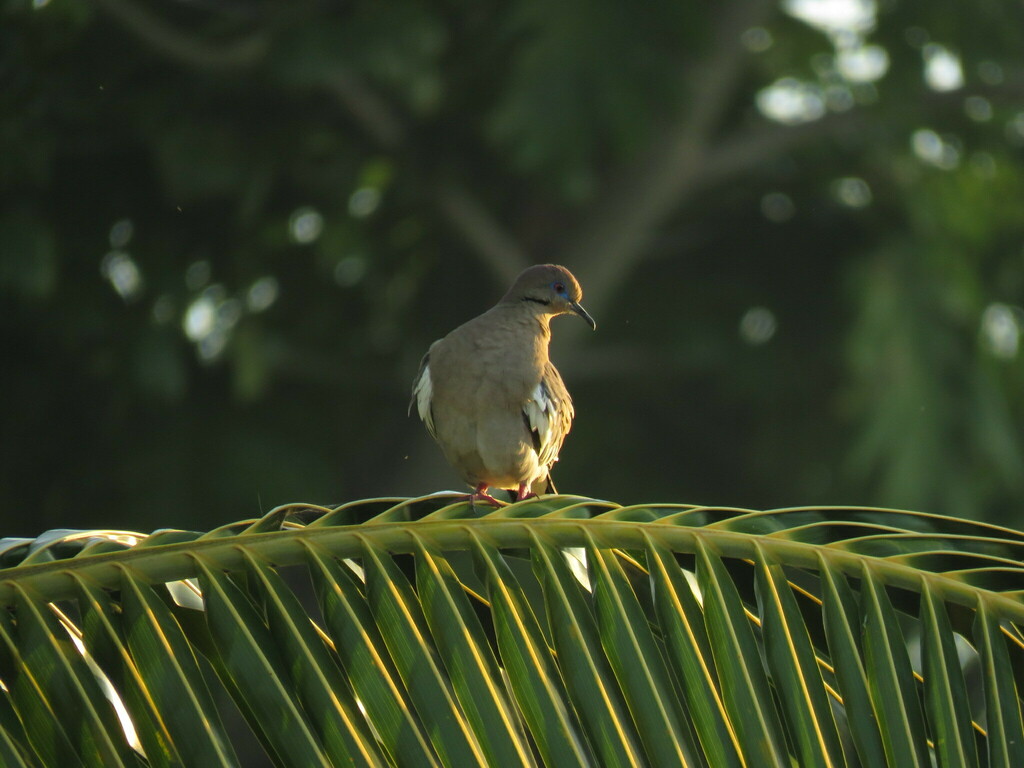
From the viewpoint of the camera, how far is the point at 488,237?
559 inches

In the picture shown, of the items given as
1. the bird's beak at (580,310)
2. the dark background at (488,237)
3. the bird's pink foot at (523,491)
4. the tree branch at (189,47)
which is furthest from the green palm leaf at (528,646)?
the tree branch at (189,47)

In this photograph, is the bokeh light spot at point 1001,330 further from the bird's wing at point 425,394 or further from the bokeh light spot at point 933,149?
the bird's wing at point 425,394

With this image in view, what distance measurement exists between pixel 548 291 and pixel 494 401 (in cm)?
91

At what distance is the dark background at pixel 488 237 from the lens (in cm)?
1171

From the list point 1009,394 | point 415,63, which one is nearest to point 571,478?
point 1009,394

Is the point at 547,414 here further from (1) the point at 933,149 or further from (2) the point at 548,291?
(1) the point at 933,149

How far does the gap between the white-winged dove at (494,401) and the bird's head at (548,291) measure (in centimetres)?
34

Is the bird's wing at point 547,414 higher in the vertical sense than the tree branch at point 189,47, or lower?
lower

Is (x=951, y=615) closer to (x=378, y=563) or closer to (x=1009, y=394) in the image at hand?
(x=378, y=563)

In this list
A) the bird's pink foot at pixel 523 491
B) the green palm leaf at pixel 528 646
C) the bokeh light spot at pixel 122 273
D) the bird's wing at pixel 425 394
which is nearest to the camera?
the green palm leaf at pixel 528 646

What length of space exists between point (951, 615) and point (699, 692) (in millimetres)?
485

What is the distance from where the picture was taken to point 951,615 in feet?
7.81

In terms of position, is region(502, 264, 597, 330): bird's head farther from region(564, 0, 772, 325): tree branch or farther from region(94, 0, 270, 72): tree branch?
region(564, 0, 772, 325): tree branch

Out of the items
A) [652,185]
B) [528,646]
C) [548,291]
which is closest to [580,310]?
[548,291]
